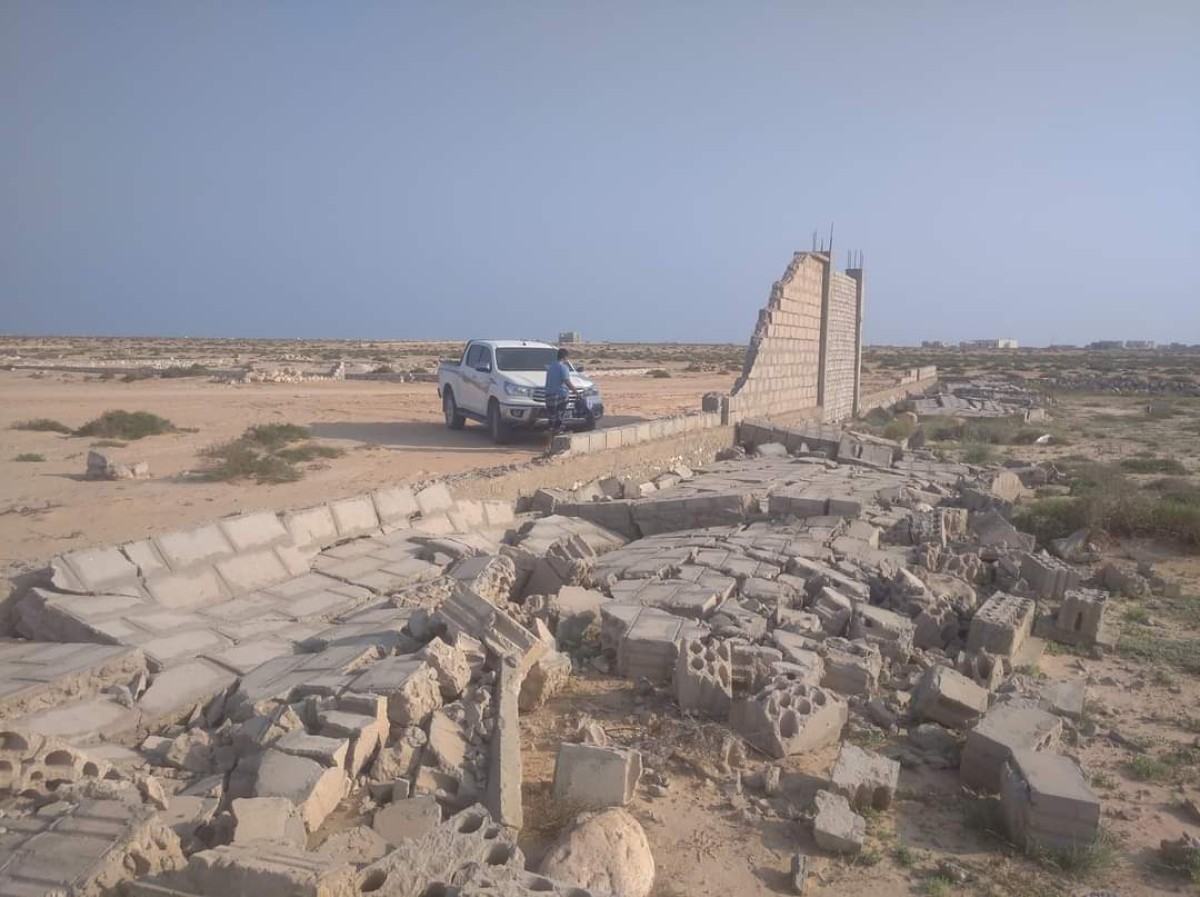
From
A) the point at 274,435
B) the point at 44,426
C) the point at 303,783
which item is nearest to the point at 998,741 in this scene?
the point at 303,783

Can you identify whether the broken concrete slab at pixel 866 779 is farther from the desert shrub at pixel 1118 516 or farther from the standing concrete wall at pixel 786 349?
the standing concrete wall at pixel 786 349

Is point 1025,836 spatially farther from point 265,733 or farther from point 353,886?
point 265,733

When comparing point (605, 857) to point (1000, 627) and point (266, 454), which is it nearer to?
point (1000, 627)

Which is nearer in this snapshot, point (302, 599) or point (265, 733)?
point (265, 733)

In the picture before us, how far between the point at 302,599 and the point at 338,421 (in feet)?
41.6

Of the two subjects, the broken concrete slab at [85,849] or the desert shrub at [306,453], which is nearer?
the broken concrete slab at [85,849]

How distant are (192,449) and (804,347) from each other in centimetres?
1246

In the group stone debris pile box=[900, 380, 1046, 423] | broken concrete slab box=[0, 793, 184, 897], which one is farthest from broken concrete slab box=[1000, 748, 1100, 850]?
stone debris pile box=[900, 380, 1046, 423]

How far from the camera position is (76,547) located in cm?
778

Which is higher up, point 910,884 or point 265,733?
point 265,733

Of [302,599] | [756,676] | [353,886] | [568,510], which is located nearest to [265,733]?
[353,886]

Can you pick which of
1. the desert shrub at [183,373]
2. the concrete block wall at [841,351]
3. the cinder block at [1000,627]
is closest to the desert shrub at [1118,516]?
the cinder block at [1000,627]

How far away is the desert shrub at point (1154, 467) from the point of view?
556 inches

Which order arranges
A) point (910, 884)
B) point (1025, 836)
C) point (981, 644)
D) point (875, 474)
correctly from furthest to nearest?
point (875, 474)
point (981, 644)
point (1025, 836)
point (910, 884)
